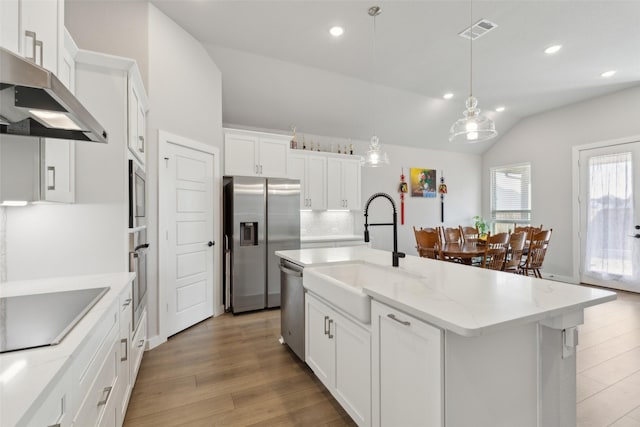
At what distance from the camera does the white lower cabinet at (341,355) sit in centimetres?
157

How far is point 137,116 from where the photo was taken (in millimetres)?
2486

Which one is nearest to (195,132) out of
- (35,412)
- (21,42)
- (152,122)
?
(152,122)

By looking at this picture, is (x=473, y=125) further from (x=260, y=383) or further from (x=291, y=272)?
(x=260, y=383)

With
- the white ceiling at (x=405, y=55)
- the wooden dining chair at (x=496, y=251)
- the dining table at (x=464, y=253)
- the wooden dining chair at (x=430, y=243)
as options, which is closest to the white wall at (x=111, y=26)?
the white ceiling at (x=405, y=55)

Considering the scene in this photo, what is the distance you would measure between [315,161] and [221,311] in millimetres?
2879

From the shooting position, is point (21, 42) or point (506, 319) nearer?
point (506, 319)

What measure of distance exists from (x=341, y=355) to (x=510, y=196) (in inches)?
266

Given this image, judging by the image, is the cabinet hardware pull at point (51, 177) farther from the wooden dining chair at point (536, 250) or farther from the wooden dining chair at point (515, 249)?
the wooden dining chair at point (536, 250)

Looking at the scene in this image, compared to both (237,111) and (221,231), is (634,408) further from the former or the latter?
(237,111)

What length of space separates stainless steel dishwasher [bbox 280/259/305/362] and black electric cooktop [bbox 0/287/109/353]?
53.3 inches

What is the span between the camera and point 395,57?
399cm

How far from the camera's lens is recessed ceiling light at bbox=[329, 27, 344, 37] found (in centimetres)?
335

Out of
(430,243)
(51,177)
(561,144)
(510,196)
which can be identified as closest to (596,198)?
(561,144)

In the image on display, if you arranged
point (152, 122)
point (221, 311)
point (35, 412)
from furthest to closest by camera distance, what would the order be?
point (221, 311), point (152, 122), point (35, 412)
